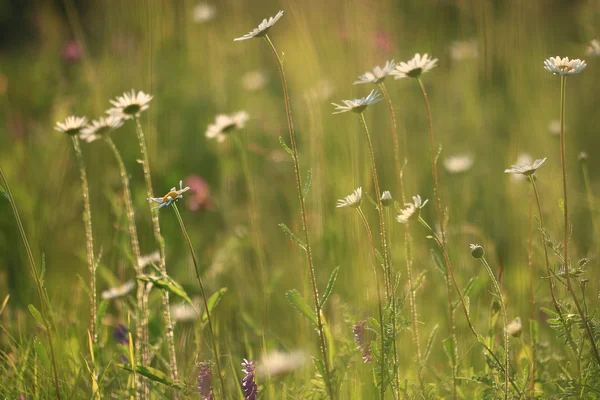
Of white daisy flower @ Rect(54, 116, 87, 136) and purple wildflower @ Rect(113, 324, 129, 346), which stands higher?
white daisy flower @ Rect(54, 116, 87, 136)

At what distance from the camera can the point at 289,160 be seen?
2.04 metres

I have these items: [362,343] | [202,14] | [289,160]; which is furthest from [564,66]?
[202,14]

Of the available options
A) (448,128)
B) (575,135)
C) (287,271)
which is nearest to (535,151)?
(575,135)

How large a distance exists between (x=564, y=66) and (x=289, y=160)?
128 cm

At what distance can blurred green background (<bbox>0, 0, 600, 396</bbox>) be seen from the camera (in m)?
1.26

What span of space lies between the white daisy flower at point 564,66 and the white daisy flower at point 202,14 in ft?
5.49

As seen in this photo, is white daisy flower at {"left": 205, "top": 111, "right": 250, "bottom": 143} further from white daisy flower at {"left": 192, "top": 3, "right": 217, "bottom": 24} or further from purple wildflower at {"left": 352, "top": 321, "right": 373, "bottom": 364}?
white daisy flower at {"left": 192, "top": 3, "right": 217, "bottom": 24}

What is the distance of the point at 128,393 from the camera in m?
0.93

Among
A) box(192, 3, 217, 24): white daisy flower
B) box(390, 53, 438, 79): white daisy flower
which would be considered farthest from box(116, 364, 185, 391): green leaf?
box(192, 3, 217, 24): white daisy flower

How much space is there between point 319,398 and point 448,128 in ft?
5.48

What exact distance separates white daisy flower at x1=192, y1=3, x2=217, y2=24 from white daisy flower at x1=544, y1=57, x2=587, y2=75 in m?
1.67

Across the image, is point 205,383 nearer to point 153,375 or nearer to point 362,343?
point 153,375

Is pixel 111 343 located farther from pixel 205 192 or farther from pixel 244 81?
pixel 244 81

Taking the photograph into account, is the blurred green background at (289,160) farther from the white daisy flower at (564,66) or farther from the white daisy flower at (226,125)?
the white daisy flower at (564,66)
